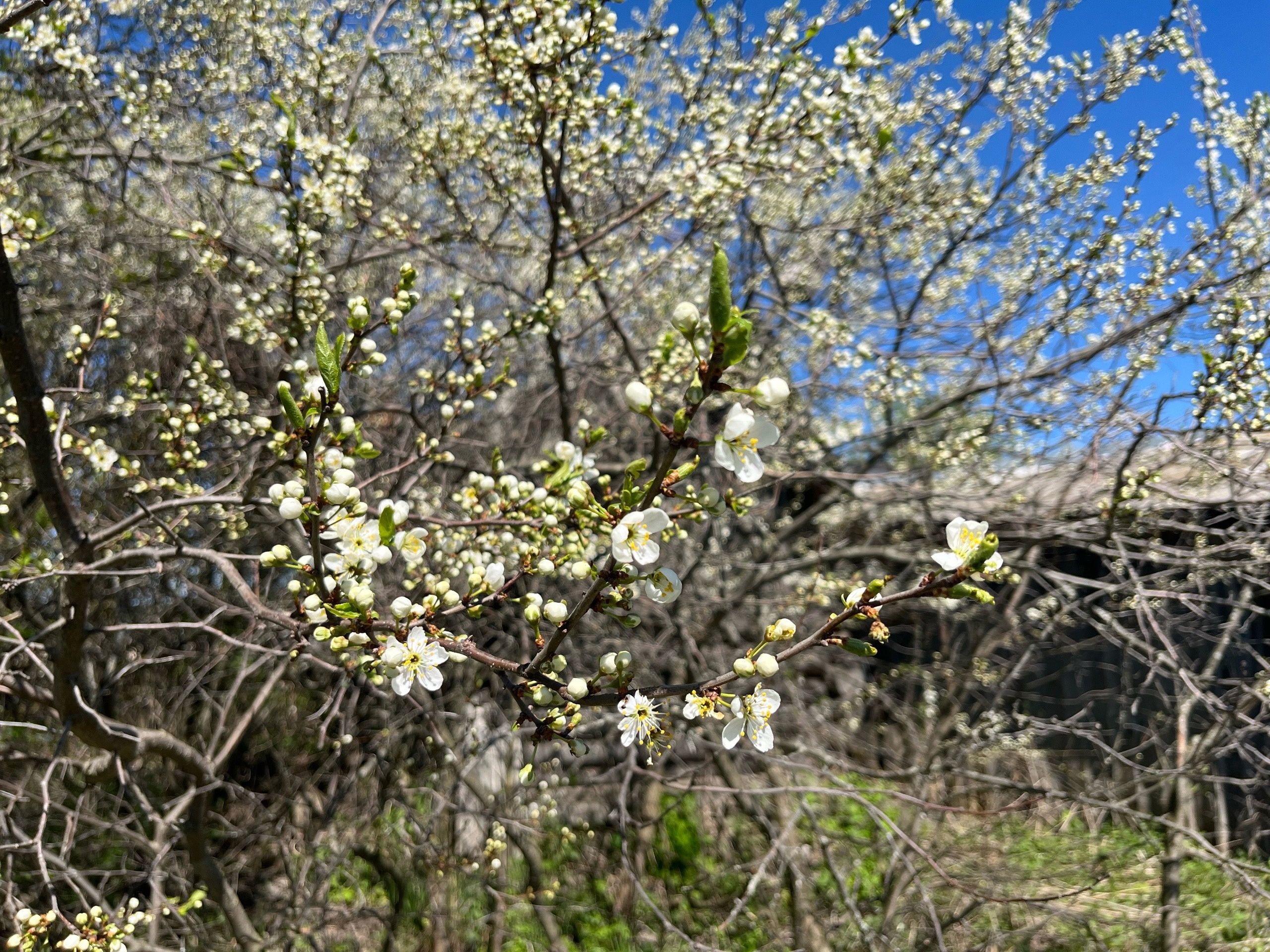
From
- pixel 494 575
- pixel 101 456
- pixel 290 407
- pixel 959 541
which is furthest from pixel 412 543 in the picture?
pixel 101 456

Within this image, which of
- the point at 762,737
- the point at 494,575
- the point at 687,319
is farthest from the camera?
the point at 494,575

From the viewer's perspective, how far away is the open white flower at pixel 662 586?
1402 mm

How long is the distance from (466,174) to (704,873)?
5288 millimetres

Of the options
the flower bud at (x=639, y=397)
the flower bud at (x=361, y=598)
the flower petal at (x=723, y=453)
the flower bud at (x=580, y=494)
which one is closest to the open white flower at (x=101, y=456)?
the flower bud at (x=361, y=598)

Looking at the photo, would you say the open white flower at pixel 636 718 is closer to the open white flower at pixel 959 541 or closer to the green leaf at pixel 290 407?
the open white flower at pixel 959 541

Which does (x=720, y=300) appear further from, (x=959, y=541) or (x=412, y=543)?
(x=412, y=543)

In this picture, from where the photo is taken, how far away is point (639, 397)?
48.4 inches

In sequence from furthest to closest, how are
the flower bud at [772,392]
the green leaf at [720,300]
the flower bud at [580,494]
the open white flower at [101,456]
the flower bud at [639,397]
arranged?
the open white flower at [101,456], the flower bud at [580,494], the flower bud at [639,397], the flower bud at [772,392], the green leaf at [720,300]

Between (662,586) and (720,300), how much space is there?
23.4 inches

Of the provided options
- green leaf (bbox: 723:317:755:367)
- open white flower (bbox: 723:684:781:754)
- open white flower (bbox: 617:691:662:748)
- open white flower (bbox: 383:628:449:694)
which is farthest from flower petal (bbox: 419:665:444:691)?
green leaf (bbox: 723:317:755:367)

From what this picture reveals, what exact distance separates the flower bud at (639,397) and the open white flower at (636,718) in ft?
1.75

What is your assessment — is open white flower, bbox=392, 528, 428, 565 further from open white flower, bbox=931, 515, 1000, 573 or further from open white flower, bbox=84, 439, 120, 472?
open white flower, bbox=84, 439, 120, 472

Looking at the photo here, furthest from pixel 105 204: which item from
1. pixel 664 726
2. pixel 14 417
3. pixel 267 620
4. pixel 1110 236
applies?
pixel 1110 236

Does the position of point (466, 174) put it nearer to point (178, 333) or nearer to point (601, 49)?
point (601, 49)
